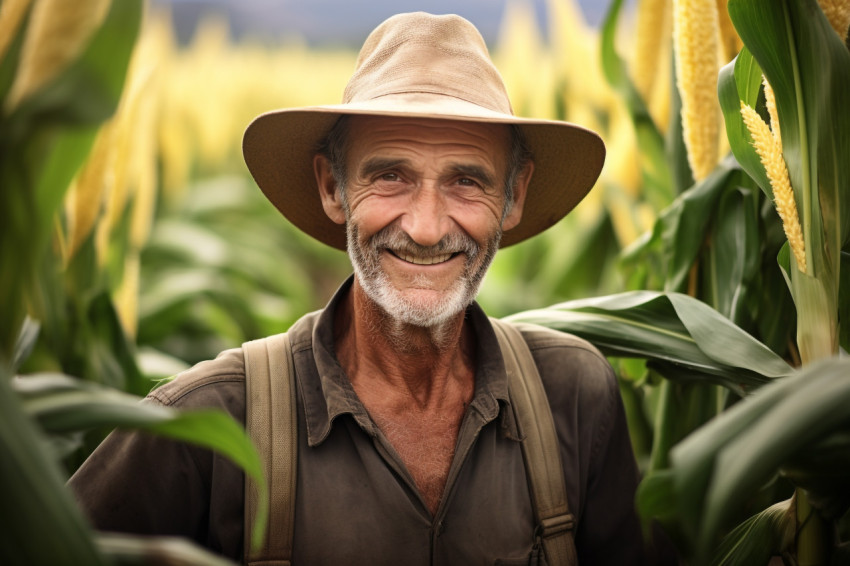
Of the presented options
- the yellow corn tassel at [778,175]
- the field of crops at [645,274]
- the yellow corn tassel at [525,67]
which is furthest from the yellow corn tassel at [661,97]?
the yellow corn tassel at [525,67]

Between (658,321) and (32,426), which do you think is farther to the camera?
(658,321)

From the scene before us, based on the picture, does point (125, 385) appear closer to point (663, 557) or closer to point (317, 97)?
point (663, 557)

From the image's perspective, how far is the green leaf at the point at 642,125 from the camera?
9.62 feet

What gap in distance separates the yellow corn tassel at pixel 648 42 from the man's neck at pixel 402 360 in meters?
1.38

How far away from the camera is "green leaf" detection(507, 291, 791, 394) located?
191cm

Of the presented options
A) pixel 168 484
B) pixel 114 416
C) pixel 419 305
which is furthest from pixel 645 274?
pixel 114 416

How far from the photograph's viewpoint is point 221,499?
1.94m

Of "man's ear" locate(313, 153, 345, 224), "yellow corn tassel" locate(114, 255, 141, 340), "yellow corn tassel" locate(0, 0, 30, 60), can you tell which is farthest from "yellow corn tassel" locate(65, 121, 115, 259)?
"yellow corn tassel" locate(0, 0, 30, 60)

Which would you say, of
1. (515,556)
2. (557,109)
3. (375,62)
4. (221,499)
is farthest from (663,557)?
(557,109)

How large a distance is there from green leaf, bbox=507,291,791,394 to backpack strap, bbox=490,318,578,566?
0.24m

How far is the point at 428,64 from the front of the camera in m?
2.16

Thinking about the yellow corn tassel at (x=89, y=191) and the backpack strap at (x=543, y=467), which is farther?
the yellow corn tassel at (x=89, y=191)

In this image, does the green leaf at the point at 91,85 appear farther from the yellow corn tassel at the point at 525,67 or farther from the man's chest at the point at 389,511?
the yellow corn tassel at the point at 525,67

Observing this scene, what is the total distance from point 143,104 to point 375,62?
1.03 meters
